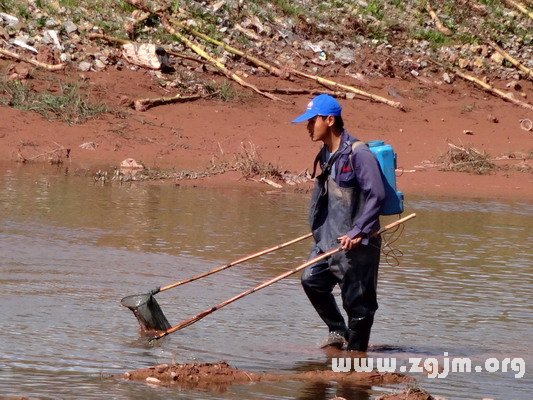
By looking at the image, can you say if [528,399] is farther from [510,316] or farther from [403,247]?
[403,247]

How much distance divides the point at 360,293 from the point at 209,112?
10.1 m

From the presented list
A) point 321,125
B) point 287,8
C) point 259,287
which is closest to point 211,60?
point 287,8

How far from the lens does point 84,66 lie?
54.4 ft

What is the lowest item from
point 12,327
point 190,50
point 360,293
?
point 12,327

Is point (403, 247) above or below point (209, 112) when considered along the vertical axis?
below

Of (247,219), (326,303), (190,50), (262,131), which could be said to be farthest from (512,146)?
(326,303)

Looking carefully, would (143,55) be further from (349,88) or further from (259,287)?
(259,287)

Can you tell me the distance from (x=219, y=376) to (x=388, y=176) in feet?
4.67

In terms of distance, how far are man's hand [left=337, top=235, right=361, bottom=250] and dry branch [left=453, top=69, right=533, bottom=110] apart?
1308 cm

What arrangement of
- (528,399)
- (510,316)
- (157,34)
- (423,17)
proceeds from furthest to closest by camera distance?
1. (423,17)
2. (157,34)
3. (510,316)
4. (528,399)

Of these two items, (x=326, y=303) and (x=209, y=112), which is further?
(x=209, y=112)

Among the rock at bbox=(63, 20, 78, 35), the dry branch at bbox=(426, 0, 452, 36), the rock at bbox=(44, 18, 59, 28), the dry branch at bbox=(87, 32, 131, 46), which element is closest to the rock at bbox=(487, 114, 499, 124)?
the dry branch at bbox=(426, 0, 452, 36)

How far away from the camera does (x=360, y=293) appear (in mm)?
6473

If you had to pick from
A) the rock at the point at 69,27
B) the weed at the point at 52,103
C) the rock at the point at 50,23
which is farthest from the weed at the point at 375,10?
the weed at the point at 52,103
